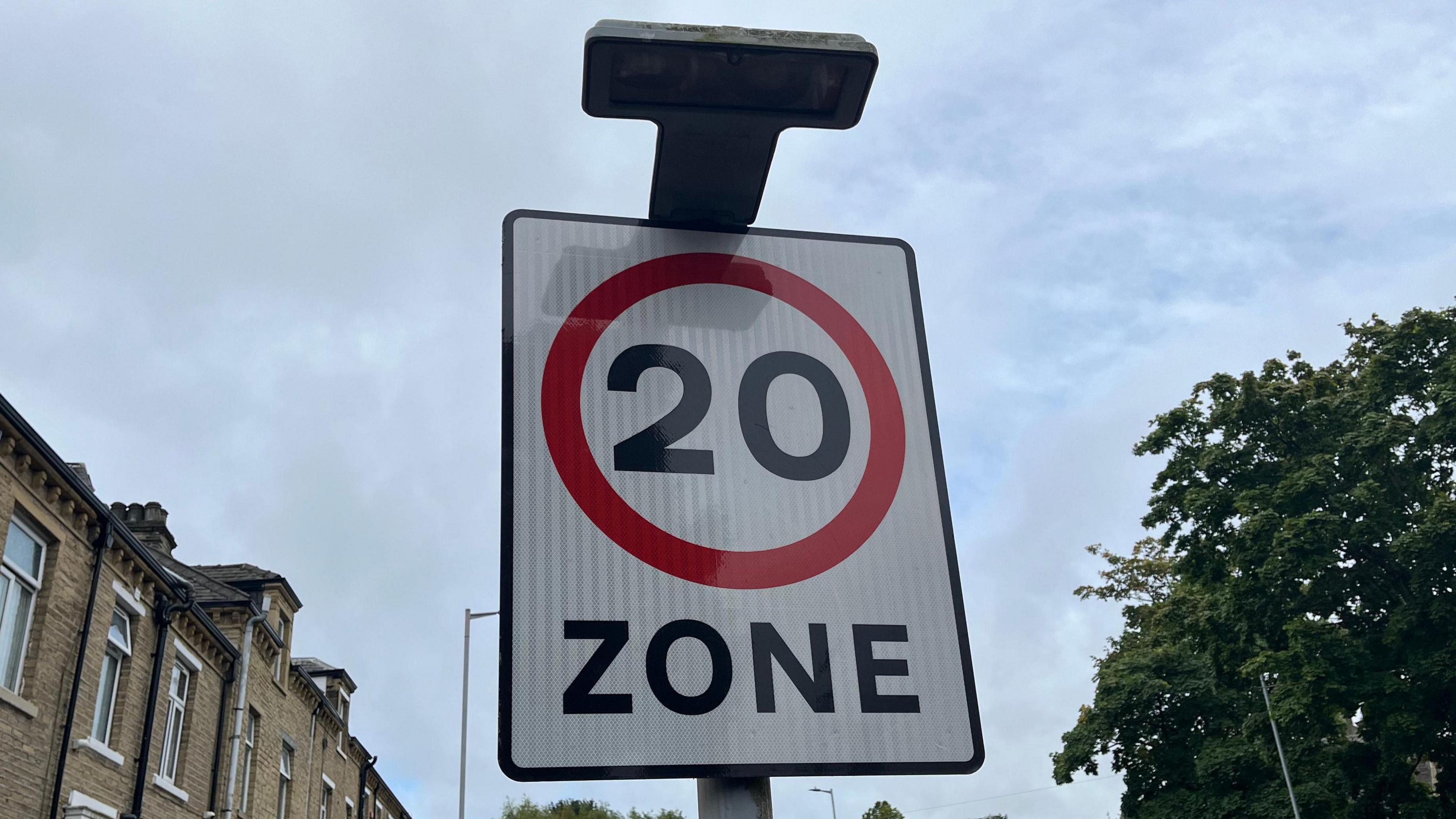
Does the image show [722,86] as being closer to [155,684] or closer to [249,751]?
[155,684]

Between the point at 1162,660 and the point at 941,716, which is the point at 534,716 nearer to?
the point at 941,716

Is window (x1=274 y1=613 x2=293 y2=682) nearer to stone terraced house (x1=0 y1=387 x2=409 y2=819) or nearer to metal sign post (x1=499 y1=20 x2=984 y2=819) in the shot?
stone terraced house (x1=0 y1=387 x2=409 y2=819)

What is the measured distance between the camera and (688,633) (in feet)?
5.52

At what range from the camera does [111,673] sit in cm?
1380

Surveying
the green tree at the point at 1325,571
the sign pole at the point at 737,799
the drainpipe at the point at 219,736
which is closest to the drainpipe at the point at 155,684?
the drainpipe at the point at 219,736

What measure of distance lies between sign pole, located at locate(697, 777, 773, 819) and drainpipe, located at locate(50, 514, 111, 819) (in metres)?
13.2

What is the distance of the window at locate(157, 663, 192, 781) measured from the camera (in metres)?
15.6

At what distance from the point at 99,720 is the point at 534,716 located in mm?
14399

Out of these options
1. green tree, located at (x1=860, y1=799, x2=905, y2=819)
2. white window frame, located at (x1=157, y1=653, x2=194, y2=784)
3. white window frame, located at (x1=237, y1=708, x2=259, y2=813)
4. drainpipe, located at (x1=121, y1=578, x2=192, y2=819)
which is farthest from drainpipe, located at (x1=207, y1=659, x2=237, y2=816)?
green tree, located at (x1=860, y1=799, x2=905, y2=819)

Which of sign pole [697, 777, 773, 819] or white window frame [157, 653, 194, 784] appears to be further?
white window frame [157, 653, 194, 784]

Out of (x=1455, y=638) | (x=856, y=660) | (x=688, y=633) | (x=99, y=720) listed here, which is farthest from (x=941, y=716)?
(x=1455, y=638)

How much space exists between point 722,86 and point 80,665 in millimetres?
13395

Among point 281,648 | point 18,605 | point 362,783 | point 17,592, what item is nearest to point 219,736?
point 281,648

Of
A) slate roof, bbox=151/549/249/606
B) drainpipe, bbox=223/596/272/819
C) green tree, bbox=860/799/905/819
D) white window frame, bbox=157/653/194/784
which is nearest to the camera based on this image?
white window frame, bbox=157/653/194/784
